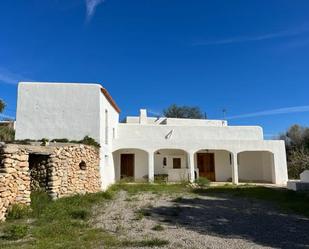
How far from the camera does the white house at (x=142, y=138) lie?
15.8 meters

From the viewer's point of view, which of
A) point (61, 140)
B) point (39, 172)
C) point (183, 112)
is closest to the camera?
point (39, 172)

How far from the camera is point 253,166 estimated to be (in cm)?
2533

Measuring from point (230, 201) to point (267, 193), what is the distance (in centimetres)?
348

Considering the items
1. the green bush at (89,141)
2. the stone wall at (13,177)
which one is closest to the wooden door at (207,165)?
the green bush at (89,141)

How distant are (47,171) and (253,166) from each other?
18016mm

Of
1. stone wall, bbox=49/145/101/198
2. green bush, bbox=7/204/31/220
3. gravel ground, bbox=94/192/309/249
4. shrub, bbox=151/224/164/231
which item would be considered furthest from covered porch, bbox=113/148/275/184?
shrub, bbox=151/224/164/231

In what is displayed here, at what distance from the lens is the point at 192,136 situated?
2391 centimetres

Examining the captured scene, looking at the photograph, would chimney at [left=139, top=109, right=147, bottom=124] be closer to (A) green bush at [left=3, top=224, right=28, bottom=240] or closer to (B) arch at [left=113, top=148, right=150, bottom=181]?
(B) arch at [left=113, top=148, right=150, bottom=181]

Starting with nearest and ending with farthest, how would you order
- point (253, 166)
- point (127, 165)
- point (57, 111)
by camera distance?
point (57, 111) < point (127, 165) < point (253, 166)

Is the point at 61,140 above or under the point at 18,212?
above

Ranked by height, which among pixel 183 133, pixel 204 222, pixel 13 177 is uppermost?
pixel 183 133

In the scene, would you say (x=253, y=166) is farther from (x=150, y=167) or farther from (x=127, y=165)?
(x=127, y=165)

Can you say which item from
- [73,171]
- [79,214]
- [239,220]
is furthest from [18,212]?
[239,220]

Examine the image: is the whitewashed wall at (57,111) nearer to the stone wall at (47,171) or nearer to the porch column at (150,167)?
the stone wall at (47,171)
